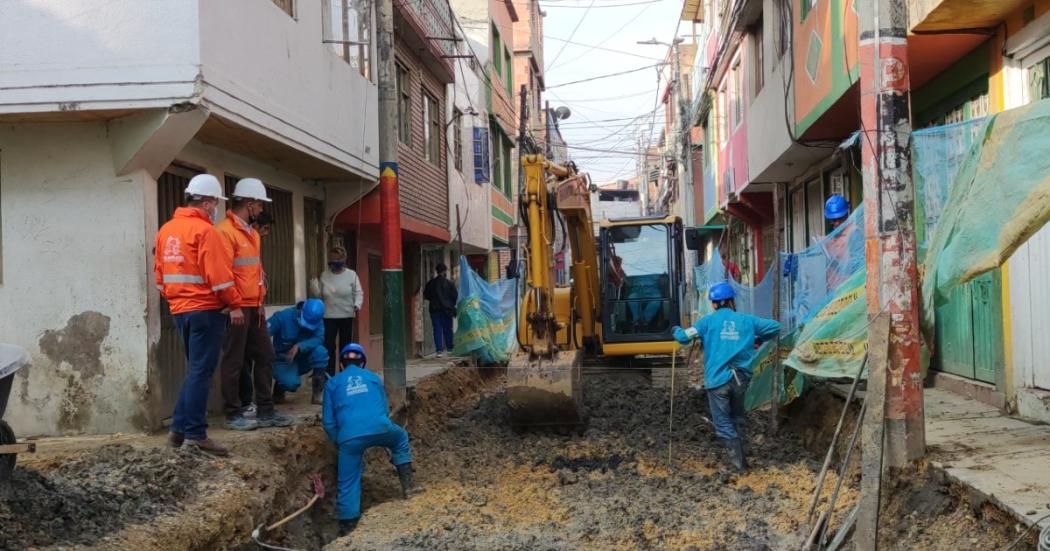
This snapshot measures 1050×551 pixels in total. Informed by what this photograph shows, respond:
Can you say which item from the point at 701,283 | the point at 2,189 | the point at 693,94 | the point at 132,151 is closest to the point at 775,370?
the point at 132,151

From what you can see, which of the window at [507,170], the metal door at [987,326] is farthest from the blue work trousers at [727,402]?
the window at [507,170]

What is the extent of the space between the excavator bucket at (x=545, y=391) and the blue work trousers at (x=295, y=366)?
2057 mm

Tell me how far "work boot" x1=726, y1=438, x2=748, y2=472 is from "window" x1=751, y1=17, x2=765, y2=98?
333 inches

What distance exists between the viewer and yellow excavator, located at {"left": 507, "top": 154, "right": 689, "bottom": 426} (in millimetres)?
10078

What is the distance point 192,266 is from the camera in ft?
21.2

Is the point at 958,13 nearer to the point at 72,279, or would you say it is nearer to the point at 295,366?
the point at 295,366

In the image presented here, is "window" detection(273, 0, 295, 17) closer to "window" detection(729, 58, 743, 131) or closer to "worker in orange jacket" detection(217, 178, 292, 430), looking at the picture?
"worker in orange jacket" detection(217, 178, 292, 430)

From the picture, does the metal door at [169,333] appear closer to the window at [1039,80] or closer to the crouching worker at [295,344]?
the crouching worker at [295,344]

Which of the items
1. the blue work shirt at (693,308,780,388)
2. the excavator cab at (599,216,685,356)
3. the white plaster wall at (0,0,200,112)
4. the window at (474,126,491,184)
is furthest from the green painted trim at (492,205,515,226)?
the white plaster wall at (0,0,200,112)

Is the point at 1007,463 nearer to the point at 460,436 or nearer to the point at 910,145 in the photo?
the point at 910,145

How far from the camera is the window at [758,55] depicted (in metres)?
15.5

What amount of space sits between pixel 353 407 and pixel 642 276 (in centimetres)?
736

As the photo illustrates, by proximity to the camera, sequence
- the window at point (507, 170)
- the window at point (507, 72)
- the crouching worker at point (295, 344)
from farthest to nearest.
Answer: the window at point (507, 72)
the window at point (507, 170)
the crouching worker at point (295, 344)

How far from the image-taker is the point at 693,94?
92.3ft
